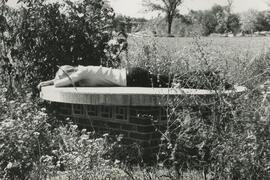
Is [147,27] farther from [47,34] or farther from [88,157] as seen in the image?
[88,157]

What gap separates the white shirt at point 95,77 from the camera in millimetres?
5594

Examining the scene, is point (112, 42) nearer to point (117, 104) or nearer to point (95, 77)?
point (95, 77)

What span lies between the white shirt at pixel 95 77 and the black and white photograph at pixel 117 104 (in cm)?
1

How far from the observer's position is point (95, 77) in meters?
5.64

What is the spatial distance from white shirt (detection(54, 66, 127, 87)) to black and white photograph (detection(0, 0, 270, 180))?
0.01 meters

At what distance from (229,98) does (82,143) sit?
129 centimetres

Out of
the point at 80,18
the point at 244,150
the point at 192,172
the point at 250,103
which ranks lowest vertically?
the point at 192,172

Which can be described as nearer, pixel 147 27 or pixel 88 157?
pixel 88 157

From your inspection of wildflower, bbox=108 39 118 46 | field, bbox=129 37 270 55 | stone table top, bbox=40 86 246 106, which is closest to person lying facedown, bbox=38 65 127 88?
stone table top, bbox=40 86 246 106

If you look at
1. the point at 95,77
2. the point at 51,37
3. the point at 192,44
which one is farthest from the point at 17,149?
the point at 51,37

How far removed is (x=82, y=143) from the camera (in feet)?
13.5

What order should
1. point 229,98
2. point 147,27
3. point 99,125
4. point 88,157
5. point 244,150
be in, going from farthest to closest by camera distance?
1. point 147,27
2. point 99,125
3. point 88,157
4. point 229,98
5. point 244,150

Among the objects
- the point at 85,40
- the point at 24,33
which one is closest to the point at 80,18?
the point at 85,40

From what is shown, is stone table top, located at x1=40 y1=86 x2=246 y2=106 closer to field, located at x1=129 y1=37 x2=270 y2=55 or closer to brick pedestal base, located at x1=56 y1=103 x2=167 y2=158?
brick pedestal base, located at x1=56 y1=103 x2=167 y2=158
